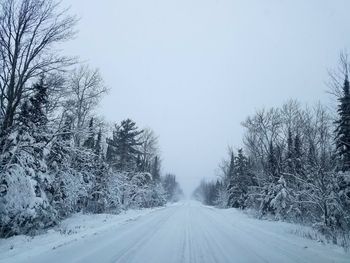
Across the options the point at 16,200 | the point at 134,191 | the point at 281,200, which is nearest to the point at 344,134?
the point at 281,200

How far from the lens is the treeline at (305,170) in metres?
15.8

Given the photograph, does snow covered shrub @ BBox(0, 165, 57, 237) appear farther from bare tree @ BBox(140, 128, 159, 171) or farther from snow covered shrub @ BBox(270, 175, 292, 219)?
bare tree @ BBox(140, 128, 159, 171)

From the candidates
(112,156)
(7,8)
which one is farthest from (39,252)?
(112,156)

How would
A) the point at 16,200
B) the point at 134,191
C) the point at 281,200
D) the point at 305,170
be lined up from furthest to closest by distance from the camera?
the point at 134,191, the point at 281,200, the point at 305,170, the point at 16,200

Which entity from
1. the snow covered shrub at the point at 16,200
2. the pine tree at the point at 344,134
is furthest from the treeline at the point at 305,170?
the snow covered shrub at the point at 16,200

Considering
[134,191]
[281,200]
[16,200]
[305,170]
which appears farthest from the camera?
[134,191]

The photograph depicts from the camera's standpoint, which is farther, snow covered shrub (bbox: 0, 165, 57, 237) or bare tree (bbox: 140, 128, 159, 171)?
bare tree (bbox: 140, 128, 159, 171)

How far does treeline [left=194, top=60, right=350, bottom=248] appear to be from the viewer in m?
15.8

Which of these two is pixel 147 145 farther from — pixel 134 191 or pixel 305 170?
pixel 305 170

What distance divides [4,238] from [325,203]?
50.0 ft

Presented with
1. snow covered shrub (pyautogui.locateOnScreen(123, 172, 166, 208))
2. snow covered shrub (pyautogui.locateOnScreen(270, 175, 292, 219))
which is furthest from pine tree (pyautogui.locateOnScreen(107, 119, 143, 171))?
snow covered shrub (pyautogui.locateOnScreen(270, 175, 292, 219))

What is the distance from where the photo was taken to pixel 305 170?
18109 mm

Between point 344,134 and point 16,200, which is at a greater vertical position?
point 344,134

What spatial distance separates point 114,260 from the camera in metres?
7.44
